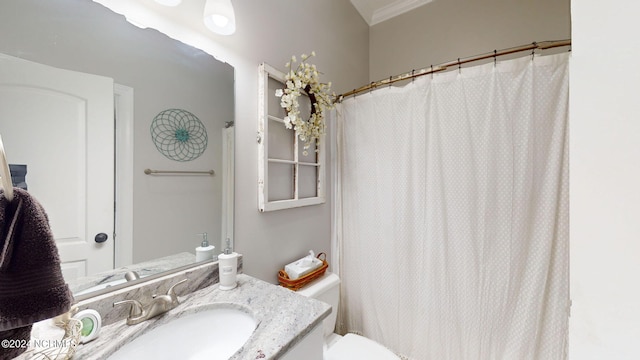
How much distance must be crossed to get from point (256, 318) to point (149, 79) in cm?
91

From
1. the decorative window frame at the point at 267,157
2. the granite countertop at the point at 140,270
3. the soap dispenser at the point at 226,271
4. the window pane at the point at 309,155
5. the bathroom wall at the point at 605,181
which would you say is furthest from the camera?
the window pane at the point at 309,155

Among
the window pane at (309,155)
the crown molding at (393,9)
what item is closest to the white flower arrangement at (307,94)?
the window pane at (309,155)

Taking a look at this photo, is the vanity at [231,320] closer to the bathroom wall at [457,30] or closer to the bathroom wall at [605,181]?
the bathroom wall at [605,181]

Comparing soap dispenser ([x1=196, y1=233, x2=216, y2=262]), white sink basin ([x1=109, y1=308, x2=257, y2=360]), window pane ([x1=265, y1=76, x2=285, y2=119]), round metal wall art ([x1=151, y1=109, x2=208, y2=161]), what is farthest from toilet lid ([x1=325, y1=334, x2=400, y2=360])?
window pane ([x1=265, y1=76, x2=285, y2=119])

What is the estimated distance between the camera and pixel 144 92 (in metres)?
0.84

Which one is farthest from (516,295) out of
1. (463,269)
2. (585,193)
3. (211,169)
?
(211,169)

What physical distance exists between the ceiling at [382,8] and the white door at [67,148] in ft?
6.64

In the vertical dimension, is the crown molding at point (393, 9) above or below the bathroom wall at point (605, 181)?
above

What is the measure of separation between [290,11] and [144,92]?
974 millimetres

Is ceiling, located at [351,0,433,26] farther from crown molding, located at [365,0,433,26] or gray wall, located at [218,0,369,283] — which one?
gray wall, located at [218,0,369,283]

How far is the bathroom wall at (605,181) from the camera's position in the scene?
216mm

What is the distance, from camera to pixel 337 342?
1.30m

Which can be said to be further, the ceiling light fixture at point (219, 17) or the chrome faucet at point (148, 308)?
the ceiling light fixture at point (219, 17)

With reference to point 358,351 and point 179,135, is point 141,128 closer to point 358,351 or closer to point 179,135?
point 179,135
